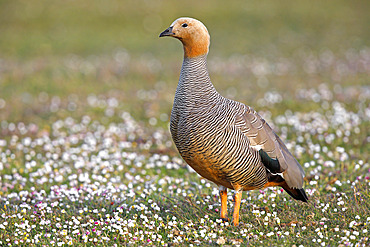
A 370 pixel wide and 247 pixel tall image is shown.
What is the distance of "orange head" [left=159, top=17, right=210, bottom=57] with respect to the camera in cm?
535

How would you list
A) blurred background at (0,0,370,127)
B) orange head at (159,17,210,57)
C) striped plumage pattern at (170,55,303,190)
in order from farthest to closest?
blurred background at (0,0,370,127) < orange head at (159,17,210,57) < striped plumage pattern at (170,55,303,190)

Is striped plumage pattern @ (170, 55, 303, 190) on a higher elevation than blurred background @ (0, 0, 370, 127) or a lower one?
higher

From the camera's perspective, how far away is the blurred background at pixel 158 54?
1236 centimetres

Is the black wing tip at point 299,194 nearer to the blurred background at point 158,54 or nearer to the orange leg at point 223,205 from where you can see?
the orange leg at point 223,205

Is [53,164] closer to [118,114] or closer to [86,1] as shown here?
[118,114]

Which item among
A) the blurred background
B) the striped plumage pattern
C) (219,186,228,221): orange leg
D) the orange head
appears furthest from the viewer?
the blurred background

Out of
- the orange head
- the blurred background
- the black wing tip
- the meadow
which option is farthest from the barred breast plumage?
the blurred background

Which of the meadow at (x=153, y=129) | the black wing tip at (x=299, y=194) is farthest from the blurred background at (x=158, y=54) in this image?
the black wing tip at (x=299, y=194)

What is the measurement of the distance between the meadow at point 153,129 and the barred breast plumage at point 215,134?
52 centimetres

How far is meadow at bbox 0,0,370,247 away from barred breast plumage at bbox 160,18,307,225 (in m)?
0.52

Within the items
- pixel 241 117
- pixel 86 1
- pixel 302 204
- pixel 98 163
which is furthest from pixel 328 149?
pixel 86 1

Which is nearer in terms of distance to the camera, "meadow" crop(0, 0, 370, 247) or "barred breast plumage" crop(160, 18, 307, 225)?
"barred breast plumage" crop(160, 18, 307, 225)

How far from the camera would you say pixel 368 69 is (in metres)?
16.3

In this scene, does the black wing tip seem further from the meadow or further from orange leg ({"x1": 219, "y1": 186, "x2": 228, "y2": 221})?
orange leg ({"x1": 219, "y1": 186, "x2": 228, "y2": 221})
